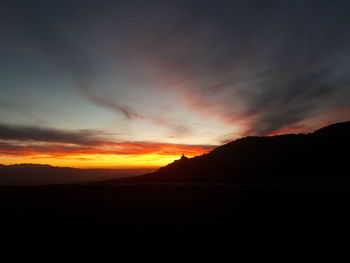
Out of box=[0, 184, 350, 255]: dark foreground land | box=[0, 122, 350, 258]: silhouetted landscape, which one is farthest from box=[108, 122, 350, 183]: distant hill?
box=[0, 184, 350, 255]: dark foreground land

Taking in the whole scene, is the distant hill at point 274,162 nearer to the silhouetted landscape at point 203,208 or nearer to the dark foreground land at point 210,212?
the silhouetted landscape at point 203,208

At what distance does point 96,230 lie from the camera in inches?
229

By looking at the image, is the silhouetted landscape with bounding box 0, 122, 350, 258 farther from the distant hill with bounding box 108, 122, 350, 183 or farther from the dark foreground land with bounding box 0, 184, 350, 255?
the distant hill with bounding box 108, 122, 350, 183

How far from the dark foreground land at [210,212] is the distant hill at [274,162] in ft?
88.8

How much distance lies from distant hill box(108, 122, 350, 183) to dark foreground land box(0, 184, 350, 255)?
2707 cm

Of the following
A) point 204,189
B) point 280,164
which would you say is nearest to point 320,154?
point 280,164

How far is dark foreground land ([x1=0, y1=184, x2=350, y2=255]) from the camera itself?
5145mm

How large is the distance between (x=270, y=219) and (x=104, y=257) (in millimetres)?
4385

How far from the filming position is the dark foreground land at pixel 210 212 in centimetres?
514

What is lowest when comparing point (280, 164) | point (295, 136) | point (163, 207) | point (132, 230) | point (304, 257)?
point (304, 257)

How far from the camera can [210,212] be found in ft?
22.5

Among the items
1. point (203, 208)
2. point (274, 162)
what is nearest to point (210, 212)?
point (203, 208)

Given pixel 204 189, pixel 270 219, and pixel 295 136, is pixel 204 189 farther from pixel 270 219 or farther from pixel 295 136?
pixel 295 136

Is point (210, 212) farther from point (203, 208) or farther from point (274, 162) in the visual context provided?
point (274, 162)
